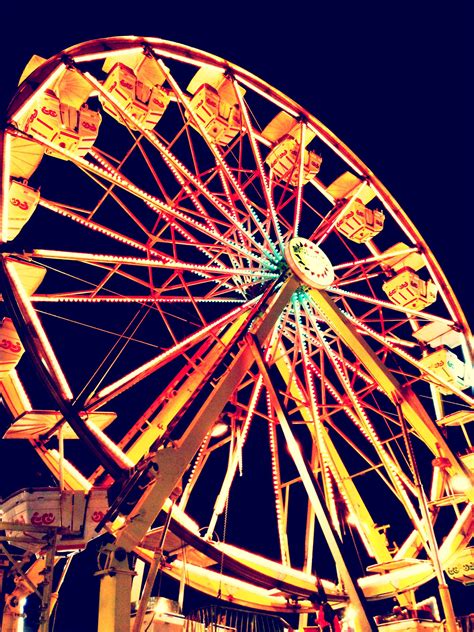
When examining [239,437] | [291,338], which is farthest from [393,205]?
[239,437]

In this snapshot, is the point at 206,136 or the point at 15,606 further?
the point at 206,136

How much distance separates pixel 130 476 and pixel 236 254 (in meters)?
4.78

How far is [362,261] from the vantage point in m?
13.0

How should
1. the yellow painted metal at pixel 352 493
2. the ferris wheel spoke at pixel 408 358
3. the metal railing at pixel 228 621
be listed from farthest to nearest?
the yellow painted metal at pixel 352 493 → the ferris wheel spoke at pixel 408 358 → the metal railing at pixel 228 621

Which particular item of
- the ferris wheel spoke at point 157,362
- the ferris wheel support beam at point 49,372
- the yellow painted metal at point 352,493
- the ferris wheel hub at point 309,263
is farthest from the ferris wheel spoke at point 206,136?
the ferris wheel support beam at point 49,372

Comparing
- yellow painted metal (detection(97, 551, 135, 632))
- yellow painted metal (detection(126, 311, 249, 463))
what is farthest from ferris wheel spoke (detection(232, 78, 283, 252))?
yellow painted metal (detection(97, 551, 135, 632))

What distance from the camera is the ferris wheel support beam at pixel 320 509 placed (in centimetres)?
862

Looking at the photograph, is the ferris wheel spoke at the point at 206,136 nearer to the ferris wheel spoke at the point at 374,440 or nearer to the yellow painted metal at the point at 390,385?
the yellow painted metal at the point at 390,385

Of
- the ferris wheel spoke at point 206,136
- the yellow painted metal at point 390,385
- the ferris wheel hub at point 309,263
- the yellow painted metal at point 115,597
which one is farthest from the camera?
the ferris wheel spoke at point 206,136

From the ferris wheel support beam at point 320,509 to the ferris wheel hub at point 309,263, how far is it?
6.20ft

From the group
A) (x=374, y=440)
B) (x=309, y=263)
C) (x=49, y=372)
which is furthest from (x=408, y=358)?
(x=49, y=372)

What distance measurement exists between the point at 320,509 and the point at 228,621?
192 cm

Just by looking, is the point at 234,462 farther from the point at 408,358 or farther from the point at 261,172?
the point at 261,172

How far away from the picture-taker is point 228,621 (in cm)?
915
